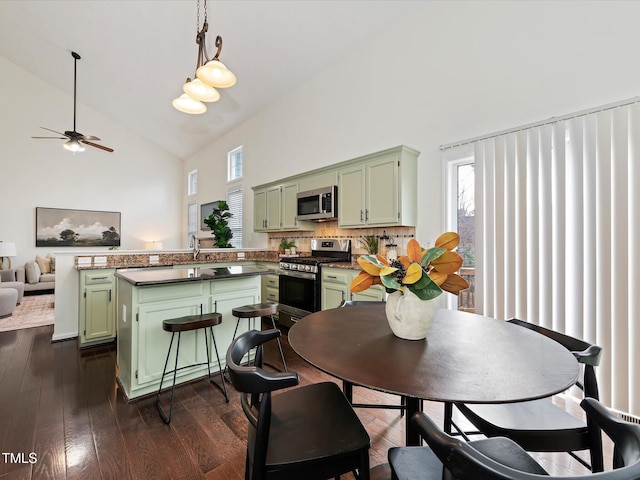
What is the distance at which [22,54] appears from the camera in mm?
5754

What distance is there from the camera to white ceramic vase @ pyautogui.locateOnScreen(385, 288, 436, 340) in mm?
1201

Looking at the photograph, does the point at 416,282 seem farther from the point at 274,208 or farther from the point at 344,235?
the point at 274,208

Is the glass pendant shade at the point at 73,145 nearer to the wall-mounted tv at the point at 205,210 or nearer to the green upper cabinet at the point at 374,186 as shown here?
the wall-mounted tv at the point at 205,210

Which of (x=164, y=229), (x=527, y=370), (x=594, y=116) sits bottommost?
(x=527, y=370)

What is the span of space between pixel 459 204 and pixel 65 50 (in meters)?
7.06

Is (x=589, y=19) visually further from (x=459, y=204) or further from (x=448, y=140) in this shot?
(x=459, y=204)

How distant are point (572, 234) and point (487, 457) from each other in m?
2.26

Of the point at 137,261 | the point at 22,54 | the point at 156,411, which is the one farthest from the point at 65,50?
the point at 156,411

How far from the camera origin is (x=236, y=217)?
637 cm

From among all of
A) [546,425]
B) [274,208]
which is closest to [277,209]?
[274,208]

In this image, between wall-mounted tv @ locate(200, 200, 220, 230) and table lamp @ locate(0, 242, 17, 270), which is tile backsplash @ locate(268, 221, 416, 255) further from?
Result: table lamp @ locate(0, 242, 17, 270)

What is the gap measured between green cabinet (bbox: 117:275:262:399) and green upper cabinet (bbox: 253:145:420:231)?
1.65 meters

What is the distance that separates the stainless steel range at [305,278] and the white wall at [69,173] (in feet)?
19.3

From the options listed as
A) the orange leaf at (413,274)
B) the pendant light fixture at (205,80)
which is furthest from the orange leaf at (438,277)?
the pendant light fixture at (205,80)
